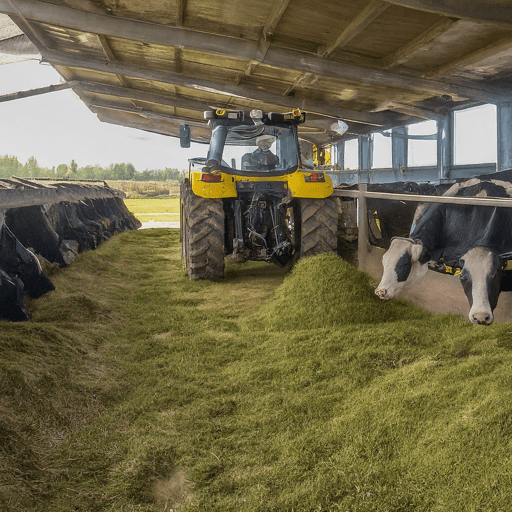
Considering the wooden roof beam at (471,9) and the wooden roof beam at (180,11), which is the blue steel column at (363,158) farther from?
the wooden roof beam at (471,9)

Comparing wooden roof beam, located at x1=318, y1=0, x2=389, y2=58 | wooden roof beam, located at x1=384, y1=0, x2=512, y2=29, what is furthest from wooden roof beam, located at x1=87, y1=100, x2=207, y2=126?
wooden roof beam, located at x1=384, y1=0, x2=512, y2=29

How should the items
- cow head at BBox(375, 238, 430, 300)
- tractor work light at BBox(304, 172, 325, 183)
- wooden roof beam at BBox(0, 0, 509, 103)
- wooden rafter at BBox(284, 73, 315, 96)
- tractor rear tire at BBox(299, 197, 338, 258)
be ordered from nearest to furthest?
cow head at BBox(375, 238, 430, 300) < tractor rear tire at BBox(299, 197, 338, 258) < tractor work light at BBox(304, 172, 325, 183) < wooden roof beam at BBox(0, 0, 509, 103) < wooden rafter at BBox(284, 73, 315, 96)

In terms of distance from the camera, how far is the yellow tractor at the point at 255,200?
5.64 metres

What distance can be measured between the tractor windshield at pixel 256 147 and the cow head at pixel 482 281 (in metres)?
3.39

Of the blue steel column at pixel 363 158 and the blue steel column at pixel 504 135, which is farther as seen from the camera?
the blue steel column at pixel 363 158

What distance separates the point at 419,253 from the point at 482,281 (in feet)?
1.93

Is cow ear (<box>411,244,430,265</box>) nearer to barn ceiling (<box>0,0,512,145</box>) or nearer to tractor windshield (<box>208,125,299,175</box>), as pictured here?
barn ceiling (<box>0,0,512,145</box>)

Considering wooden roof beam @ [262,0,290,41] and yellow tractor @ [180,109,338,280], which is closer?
wooden roof beam @ [262,0,290,41]

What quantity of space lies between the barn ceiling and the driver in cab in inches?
55.7

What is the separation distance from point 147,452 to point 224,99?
33.3ft

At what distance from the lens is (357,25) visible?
5711mm

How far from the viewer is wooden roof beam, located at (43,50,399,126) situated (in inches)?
349

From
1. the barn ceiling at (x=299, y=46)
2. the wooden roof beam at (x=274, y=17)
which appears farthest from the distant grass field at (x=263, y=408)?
the barn ceiling at (x=299, y=46)

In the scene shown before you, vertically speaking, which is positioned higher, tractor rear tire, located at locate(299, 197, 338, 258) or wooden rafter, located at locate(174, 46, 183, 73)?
wooden rafter, located at locate(174, 46, 183, 73)
